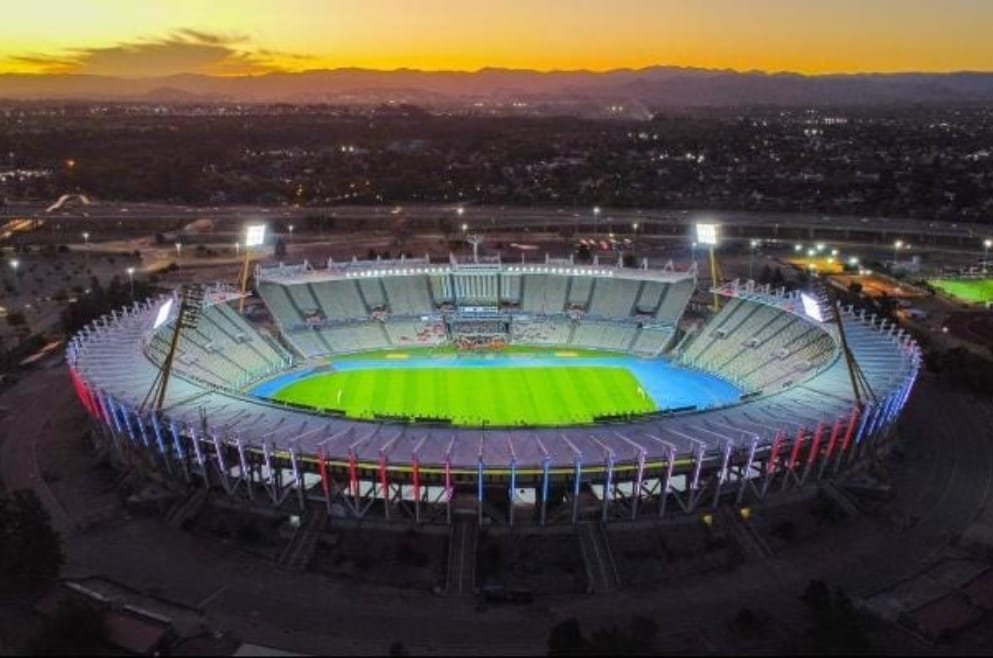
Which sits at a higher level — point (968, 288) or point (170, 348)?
point (170, 348)

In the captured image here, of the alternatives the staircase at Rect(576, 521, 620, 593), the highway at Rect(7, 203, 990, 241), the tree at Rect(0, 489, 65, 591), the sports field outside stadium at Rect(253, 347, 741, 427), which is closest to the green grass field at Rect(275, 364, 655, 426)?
the sports field outside stadium at Rect(253, 347, 741, 427)

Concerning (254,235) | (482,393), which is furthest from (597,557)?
(254,235)

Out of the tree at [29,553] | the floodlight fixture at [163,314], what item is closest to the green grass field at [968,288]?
the floodlight fixture at [163,314]

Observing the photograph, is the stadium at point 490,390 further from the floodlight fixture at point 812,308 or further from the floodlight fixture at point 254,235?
the floodlight fixture at point 254,235

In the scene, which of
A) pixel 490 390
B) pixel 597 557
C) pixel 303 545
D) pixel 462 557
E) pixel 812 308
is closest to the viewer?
pixel 462 557

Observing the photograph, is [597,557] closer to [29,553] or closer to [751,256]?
[29,553]

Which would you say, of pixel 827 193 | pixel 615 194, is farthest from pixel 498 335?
pixel 827 193

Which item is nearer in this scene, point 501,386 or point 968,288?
point 501,386
